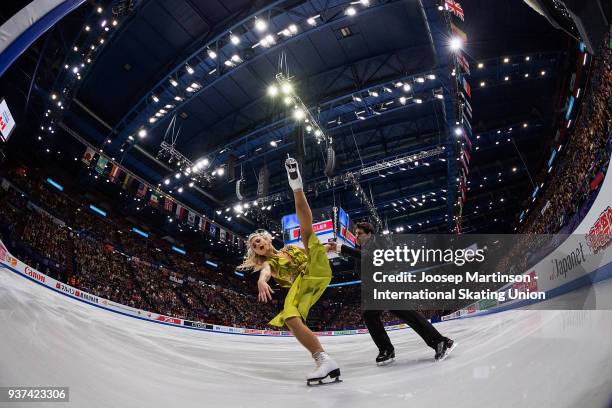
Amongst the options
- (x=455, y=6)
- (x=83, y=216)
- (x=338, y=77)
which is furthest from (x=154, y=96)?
(x=455, y=6)

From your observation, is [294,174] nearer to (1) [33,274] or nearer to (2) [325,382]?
(2) [325,382]

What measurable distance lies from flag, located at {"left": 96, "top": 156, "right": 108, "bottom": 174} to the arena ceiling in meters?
1.19

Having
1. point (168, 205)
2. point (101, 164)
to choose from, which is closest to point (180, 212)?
point (168, 205)

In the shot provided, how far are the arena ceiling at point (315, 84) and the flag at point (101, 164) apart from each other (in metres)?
1.19

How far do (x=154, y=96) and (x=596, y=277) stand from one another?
46.5ft

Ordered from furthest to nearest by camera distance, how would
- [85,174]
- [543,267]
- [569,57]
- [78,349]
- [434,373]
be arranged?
[85,174]
[569,57]
[543,267]
[78,349]
[434,373]

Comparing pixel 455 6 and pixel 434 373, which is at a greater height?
pixel 455 6

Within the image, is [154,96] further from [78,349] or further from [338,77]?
[78,349]

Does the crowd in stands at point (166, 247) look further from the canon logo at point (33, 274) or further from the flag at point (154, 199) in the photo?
the flag at point (154, 199)

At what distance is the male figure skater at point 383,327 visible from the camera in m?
3.01

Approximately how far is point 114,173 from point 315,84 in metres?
10.1

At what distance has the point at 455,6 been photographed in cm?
825

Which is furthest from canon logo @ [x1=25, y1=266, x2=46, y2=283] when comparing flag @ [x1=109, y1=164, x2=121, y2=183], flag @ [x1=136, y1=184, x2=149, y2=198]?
flag @ [x1=136, y1=184, x2=149, y2=198]

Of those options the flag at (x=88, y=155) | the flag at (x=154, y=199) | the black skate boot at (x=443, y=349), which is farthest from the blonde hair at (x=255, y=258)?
the flag at (x=154, y=199)
